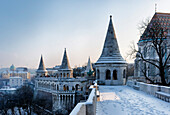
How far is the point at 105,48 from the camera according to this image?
589 inches

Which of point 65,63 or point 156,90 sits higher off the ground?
point 65,63

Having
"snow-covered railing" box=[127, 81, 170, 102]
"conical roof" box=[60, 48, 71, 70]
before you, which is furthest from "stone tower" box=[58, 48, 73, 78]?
"snow-covered railing" box=[127, 81, 170, 102]

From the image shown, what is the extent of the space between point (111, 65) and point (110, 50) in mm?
1510

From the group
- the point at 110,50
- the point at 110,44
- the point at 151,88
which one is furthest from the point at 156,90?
the point at 110,44

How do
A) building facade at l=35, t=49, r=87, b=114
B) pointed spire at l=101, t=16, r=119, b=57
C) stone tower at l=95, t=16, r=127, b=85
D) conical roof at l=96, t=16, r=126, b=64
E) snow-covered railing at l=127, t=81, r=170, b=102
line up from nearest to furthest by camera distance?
1. snow-covered railing at l=127, t=81, r=170, b=102
2. stone tower at l=95, t=16, r=127, b=85
3. conical roof at l=96, t=16, r=126, b=64
4. pointed spire at l=101, t=16, r=119, b=57
5. building facade at l=35, t=49, r=87, b=114

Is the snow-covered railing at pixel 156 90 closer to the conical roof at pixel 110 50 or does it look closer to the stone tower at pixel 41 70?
the conical roof at pixel 110 50

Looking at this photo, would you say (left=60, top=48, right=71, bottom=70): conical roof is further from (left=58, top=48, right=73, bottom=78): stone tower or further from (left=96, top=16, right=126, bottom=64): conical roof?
(left=96, top=16, right=126, bottom=64): conical roof

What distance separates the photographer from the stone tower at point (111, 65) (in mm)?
13984

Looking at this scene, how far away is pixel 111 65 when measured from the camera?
14.0 metres

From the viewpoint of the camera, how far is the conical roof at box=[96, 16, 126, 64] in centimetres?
1420

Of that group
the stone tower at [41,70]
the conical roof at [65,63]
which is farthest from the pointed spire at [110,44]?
the stone tower at [41,70]

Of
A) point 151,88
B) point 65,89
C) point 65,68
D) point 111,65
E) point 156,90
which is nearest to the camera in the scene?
point 156,90

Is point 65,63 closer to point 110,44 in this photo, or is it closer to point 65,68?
point 65,68

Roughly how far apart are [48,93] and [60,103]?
19.4 ft
